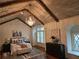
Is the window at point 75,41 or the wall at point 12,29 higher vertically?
the wall at point 12,29

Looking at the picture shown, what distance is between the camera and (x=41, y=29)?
476 inches

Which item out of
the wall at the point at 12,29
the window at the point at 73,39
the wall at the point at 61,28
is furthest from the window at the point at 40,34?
the window at the point at 73,39

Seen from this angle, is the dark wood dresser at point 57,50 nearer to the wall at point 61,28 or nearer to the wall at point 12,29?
the wall at point 61,28

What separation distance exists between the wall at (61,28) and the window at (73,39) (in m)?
0.23

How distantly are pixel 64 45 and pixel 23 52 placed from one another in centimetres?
314

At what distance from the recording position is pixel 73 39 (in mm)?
6855

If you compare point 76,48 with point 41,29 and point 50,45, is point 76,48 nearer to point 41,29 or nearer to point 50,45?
point 50,45

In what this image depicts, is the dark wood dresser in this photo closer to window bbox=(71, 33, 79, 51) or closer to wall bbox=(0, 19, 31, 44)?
window bbox=(71, 33, 79, 51)

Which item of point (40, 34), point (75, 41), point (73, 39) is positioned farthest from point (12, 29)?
point (75, 41)

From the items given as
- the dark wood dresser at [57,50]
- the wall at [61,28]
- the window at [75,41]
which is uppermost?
the wall at [61,28]

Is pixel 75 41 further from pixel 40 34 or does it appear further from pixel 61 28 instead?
pixel 40 34

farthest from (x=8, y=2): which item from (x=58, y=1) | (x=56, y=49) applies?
(x=56, y=49)

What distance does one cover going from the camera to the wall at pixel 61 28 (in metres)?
6.23

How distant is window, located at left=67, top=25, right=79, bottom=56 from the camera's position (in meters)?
6.64
